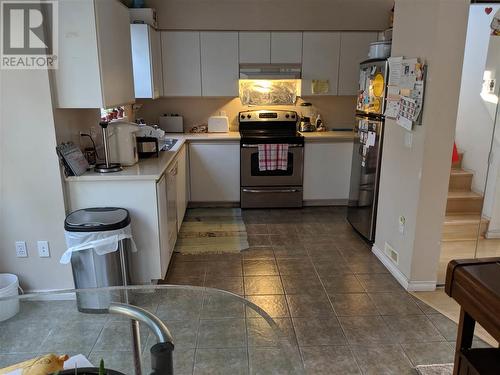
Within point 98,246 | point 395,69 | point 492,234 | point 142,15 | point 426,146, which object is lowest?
point 492,234

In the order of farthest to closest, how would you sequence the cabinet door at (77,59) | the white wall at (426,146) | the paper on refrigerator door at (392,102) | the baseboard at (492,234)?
the baseboard at (492,234) → the paper on refrigerator door at (392,102) → the white wall at (426,146) → the cabinet door at (77,59)

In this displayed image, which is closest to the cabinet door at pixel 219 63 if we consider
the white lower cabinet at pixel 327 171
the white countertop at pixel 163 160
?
the white countertop at pixel 163 160

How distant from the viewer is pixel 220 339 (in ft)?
7.11

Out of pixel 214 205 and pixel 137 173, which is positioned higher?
pixel 137 173

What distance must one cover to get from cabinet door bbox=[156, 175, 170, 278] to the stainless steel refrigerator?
1883 millimetres

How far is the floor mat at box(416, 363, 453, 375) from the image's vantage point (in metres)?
2.10

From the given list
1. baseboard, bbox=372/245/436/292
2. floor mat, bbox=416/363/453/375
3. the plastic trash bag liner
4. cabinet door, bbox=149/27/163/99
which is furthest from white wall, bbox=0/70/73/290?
baseboard, bbox=372/245/436/292

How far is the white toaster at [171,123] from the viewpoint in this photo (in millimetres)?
5098

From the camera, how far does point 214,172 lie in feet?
15.7

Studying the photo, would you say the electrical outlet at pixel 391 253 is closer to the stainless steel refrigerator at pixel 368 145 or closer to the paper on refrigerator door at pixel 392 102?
the stainless steel refrigerator at pixel 368 145

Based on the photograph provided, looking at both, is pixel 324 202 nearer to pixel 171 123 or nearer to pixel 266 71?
pixel 266 71

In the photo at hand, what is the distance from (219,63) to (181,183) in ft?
5.23

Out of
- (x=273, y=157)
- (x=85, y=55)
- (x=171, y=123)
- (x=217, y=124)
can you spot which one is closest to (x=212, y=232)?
(x=273, y=157)

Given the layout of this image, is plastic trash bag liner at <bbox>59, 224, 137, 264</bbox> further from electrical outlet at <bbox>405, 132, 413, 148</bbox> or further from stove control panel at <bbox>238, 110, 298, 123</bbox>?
stove control panel at <bbox>238, 110, 298, 123</bbox>
